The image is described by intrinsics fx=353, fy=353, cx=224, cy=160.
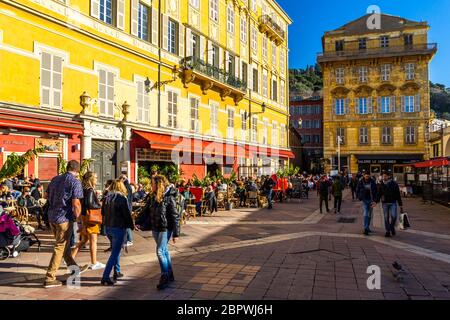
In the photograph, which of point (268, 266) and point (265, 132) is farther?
point (265, 132)

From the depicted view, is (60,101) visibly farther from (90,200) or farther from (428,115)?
(428,115)

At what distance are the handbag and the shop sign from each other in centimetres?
688

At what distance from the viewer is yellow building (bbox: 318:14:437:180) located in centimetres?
4025

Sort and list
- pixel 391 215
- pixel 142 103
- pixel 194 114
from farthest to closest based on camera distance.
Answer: pixel 194 114 → pixel 142 103 → pixel 391 215

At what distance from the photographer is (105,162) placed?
14.7 meters

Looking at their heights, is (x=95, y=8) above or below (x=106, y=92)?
above

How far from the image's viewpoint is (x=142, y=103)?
16.3m

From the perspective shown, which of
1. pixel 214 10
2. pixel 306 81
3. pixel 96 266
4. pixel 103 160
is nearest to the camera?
pixel 96 266

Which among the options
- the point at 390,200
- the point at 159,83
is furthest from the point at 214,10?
the point at 390,200

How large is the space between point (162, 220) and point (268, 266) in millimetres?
2194

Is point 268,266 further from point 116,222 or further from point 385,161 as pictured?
point 385,161

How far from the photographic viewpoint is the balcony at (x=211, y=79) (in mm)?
18672

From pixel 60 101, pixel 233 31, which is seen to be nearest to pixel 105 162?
pixel 60 101

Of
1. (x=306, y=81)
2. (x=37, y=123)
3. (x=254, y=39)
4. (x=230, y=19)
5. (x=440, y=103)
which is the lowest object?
(x=37, y=123)
